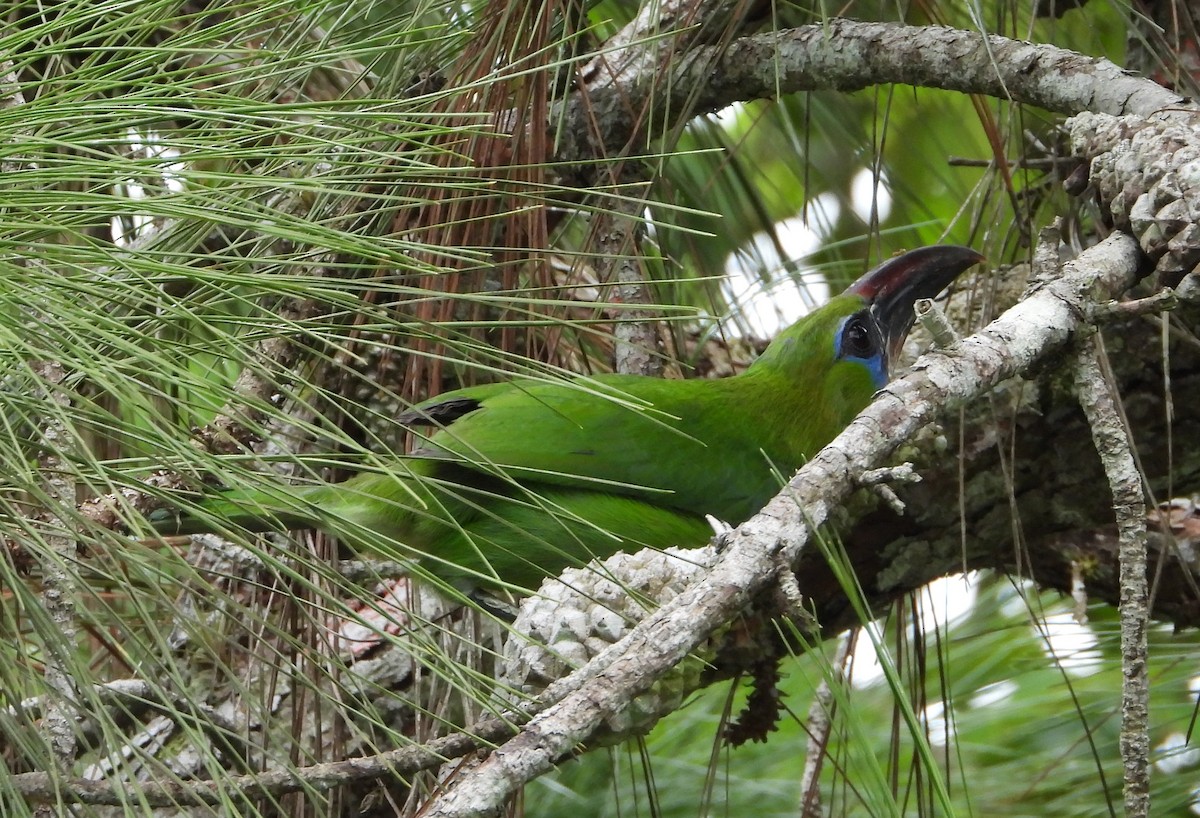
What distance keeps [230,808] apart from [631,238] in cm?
105

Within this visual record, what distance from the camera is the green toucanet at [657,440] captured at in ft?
6.60

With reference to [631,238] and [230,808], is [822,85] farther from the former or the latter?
[230,808]

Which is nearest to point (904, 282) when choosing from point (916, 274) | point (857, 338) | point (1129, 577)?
point (916, 274)

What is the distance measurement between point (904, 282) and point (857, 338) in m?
0.19

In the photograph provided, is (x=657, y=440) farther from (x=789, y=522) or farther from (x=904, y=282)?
(x=789, y=522)

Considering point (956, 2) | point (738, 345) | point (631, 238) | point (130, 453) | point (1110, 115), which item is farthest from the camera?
point (738, 345)

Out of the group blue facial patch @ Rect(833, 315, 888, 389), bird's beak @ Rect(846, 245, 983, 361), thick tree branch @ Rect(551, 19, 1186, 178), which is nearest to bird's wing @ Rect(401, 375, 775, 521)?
blue facial patch @ Rect(833, 315, 888, 389)

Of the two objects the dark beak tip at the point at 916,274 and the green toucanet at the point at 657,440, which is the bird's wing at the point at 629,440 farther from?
the dark beak tip at the point at 916,274

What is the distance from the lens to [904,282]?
6.77 ft

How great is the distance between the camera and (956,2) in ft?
6.43

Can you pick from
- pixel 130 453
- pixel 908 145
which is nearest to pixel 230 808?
pixel 130 453

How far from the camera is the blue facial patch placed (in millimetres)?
2232

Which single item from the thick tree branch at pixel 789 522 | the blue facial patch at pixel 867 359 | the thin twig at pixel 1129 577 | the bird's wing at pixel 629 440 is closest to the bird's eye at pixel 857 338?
the blue facial patch at pixel 867 359

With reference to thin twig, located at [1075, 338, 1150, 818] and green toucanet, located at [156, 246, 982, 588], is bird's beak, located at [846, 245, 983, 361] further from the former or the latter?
thin twig, located at [1075, 338, 1150, 818]
